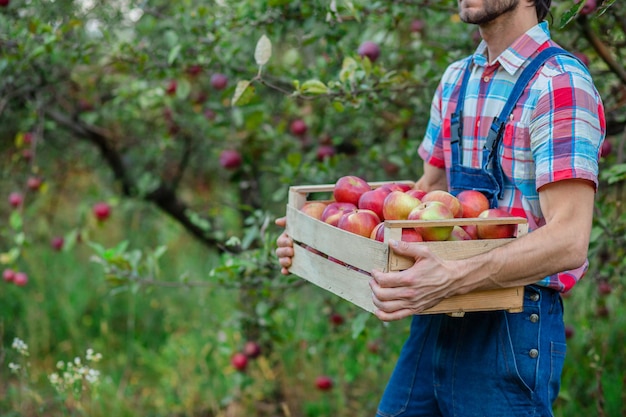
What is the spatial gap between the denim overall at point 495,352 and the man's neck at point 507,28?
11 centimetres

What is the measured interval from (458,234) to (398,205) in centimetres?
16

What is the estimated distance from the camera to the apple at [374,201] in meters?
1.76

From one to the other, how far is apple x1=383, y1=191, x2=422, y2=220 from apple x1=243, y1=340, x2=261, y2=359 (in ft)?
6.28

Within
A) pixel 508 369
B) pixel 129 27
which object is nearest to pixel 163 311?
pixel 129 27

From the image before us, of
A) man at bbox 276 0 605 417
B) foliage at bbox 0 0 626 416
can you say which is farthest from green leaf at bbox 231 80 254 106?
man at bbox 276 0 605 417

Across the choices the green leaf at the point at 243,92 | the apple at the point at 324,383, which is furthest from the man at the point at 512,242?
the apple at the point at 324,383

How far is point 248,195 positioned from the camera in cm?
393

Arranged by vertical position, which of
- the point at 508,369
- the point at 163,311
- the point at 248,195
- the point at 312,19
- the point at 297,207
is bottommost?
the point at 163,311

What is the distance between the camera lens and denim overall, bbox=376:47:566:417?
5.48ft

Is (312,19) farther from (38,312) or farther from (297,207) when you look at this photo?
(38,312)

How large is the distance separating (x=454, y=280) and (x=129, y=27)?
2.75 m

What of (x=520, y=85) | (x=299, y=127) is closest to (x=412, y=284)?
(x=520, y=85)

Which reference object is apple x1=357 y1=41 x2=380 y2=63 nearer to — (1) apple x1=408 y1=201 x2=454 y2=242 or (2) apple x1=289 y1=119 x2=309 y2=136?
(2) apple x1=289 y1=119 x2=309 y2=136

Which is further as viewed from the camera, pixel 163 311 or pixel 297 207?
pixel 163 311
